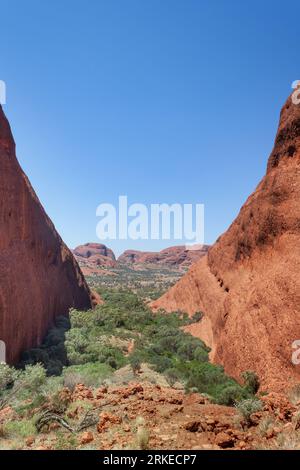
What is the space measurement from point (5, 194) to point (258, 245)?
43.9ft

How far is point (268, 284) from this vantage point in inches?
497

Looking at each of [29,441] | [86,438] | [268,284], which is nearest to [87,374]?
[29,441]

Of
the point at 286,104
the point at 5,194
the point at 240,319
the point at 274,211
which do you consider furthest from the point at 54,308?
the point at 286,104

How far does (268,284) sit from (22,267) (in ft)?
39.0

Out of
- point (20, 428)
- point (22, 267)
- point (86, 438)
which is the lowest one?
point (20, 428)

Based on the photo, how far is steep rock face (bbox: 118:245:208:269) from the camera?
126 m

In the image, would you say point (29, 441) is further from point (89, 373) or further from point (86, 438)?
point (89, 373)

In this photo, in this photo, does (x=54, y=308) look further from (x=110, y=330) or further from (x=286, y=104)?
(x=286, y=104)

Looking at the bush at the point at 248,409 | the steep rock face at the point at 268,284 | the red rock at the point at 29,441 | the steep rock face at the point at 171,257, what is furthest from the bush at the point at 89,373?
the steep rock face at the point at 171,257

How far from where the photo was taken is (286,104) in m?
16.7

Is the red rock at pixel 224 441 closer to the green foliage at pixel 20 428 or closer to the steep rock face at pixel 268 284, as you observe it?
the green foliage at pixel 20 428

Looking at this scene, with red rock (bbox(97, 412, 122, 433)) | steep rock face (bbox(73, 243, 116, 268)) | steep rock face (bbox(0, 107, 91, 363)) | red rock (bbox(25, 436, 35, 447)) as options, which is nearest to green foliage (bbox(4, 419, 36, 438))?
red rock (bbox(25, 436, 35, 447))

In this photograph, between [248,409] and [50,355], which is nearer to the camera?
[248,409]
